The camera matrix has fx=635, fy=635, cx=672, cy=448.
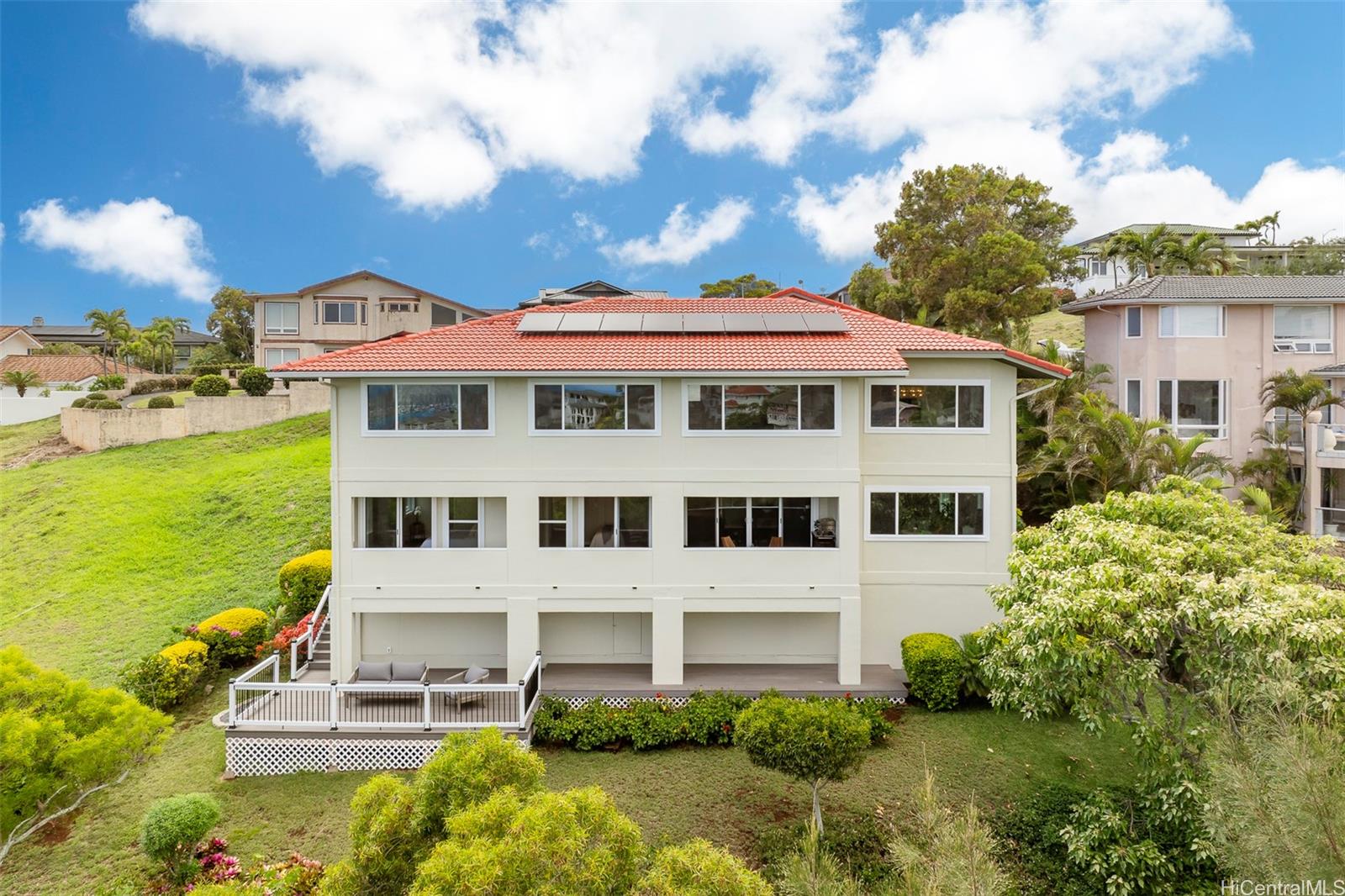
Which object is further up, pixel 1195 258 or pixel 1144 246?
pixel 1144 246

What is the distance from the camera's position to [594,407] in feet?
50.6

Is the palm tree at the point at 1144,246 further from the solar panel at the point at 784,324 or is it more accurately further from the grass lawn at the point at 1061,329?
the solar panel at the point at 784,324

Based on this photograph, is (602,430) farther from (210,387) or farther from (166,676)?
(210,387)

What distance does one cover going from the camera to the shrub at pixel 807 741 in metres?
9.96

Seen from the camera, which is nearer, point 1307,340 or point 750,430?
point 750,430

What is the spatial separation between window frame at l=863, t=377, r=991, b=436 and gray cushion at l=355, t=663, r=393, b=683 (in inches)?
515

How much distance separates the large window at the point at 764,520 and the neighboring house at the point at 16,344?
69.8 m

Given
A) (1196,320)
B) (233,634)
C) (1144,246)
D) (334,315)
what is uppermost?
(1144,246)

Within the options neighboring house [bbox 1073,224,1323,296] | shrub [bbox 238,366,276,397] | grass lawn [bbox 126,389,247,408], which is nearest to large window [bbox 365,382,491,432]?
shrub [bbox 238,366,276,397]

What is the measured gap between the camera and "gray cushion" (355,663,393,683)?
1494 centimetres

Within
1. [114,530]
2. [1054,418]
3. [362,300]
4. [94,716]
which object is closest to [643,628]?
[94,716]

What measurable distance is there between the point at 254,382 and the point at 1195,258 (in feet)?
168

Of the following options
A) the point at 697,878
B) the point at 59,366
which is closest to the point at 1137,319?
the point at 697,878

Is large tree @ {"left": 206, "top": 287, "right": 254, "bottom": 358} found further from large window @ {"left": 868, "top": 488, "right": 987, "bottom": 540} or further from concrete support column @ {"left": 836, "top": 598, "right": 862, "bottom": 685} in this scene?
concrete support column @ {"left": 836, "top": 598, "right": 862, "bottom": 685}
